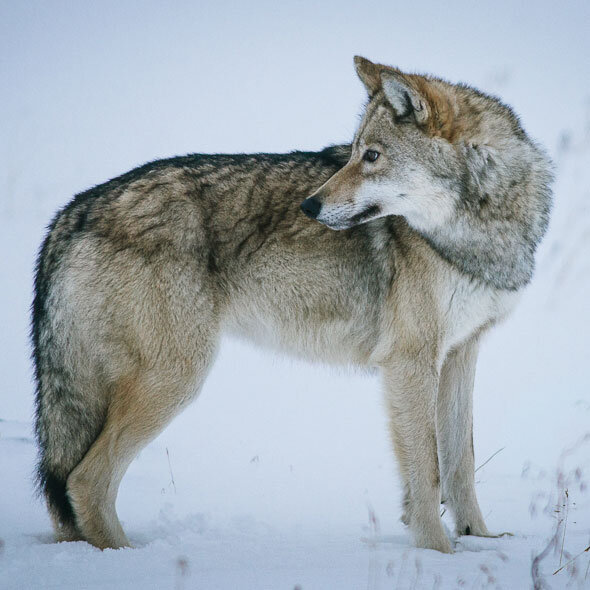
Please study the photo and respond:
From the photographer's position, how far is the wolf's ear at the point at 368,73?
3.79 meters

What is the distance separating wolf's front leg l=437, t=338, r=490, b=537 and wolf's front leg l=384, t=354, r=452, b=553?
1.60 feet

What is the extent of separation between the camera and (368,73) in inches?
150

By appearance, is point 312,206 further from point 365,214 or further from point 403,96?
point 403,96

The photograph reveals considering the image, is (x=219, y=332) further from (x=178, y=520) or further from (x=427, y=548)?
(x=427, y=548)

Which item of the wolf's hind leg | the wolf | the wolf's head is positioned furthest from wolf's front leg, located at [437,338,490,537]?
the wolf's hind leg

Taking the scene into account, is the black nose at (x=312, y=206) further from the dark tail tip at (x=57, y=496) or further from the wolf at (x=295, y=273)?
the dark tail tip at (x=57, y=496)

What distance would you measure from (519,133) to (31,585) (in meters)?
3.05

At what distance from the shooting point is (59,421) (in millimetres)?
3447

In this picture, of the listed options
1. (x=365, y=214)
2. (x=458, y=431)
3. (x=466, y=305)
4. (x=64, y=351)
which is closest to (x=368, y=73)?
(x=365, y=214)

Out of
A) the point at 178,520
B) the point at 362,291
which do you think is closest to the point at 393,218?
the point at 362,291

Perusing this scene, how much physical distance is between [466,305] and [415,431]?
2.19 ft

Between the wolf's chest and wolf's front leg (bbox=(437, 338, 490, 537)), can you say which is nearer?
the wolf's chest

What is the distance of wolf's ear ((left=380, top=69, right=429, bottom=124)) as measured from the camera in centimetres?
345

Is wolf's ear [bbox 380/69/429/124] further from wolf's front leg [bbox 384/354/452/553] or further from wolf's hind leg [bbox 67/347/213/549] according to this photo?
wolf's hind leg [bbox 67/347/213/549]
